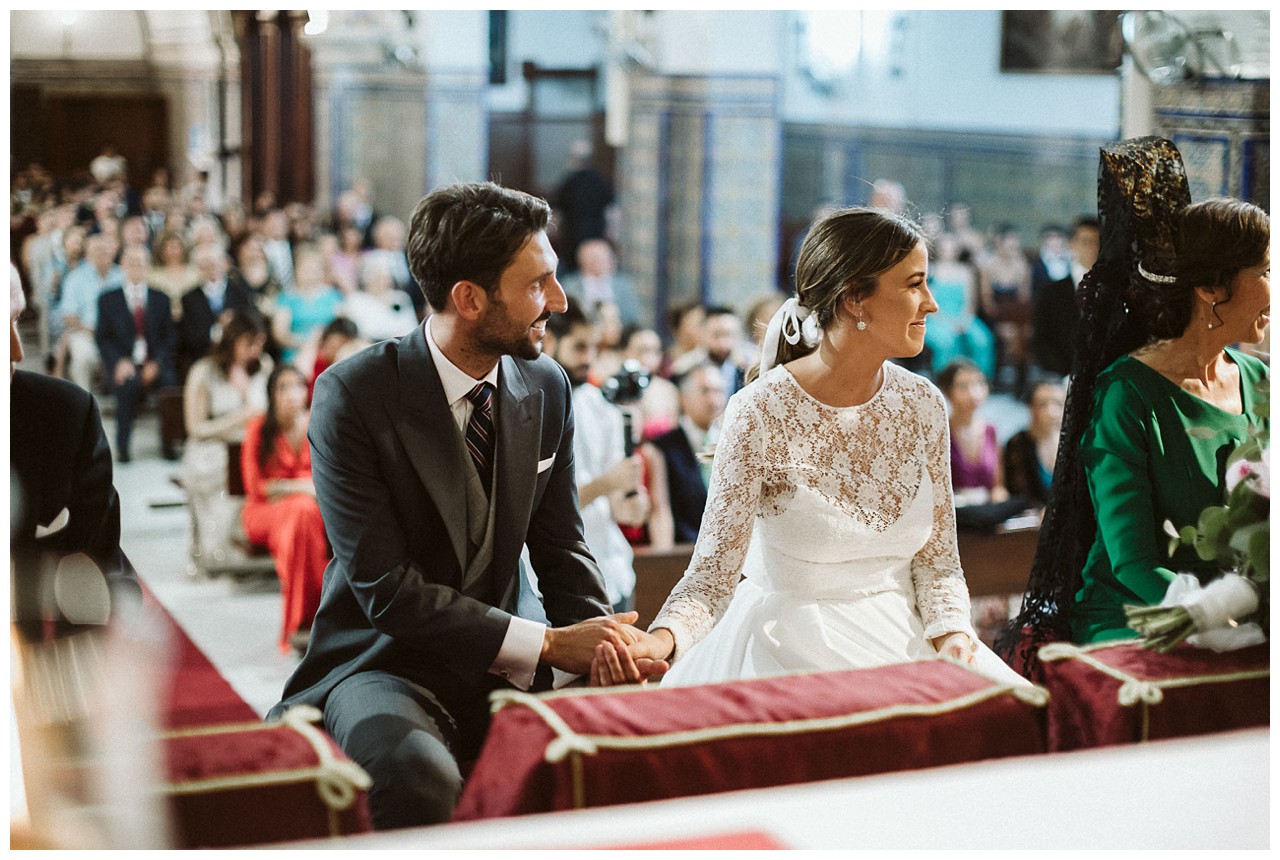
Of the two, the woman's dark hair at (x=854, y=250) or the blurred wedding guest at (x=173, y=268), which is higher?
the woman's dark hair at (x=854, y=250)

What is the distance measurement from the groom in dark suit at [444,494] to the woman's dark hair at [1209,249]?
1.09 m

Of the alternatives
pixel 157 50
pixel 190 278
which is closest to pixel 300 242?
pixel 190 278

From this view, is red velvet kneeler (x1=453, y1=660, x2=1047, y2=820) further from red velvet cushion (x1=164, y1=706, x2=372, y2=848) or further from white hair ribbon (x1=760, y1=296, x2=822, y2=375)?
white hair ribbon (x1=760, y1=296, x2=822, y2=375)

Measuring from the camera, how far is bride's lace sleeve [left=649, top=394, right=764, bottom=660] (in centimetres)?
244

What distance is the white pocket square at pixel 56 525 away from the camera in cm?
199

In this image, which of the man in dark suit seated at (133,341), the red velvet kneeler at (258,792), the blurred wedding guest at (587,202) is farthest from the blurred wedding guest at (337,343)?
the blurred wedding guest at (587,202)

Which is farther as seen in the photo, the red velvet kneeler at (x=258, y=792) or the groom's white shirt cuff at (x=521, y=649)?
the groom's white shirt cuff at (x=521, y=649)

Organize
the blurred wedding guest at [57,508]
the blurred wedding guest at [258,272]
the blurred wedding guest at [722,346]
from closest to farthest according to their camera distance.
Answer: the blurred wedding guest at [57,508] < the blurred wedding guest at [722,346] < the blurred wedding guest at [258,272]

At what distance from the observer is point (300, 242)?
11781 mm

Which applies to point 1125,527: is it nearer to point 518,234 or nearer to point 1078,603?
point 1078,603

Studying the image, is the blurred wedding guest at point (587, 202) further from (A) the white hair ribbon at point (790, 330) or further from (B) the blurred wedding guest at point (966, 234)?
(A) the white hair ribbon at point (790, 330)

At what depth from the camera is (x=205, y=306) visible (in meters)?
9.13

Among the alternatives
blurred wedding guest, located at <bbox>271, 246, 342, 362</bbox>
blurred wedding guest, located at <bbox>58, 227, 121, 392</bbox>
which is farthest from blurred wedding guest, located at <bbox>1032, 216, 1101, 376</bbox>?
blurred wedding guest, located at <bbox>58, 227, 121, 392</bbox>

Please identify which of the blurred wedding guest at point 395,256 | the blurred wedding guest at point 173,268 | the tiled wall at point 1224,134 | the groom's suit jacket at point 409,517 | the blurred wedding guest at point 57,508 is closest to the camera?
the blurred wedding guest at point 57,508
